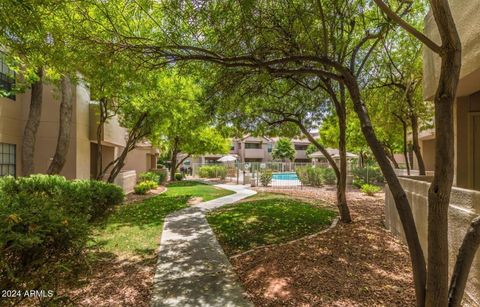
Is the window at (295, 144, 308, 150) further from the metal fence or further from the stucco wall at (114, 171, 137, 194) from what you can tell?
the stucco wall at (114, 171, 137, 194)

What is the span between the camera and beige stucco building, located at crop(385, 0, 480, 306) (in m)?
4.36

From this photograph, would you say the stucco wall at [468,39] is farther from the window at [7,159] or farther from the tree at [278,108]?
the window at [7,159]

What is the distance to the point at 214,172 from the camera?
35750 millimetres

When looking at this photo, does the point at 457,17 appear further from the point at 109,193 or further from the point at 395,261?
the point at 109,193

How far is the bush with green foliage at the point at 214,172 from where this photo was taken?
33.7m

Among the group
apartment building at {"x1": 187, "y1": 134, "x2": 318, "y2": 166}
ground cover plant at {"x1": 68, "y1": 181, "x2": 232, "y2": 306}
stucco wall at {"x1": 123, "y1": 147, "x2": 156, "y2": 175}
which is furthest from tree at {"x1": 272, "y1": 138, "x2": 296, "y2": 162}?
ground cover plant at {"x1": 68, "y1": 181, "x2": 232, "y2": 306}

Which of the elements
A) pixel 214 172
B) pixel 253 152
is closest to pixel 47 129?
pixel 214 172

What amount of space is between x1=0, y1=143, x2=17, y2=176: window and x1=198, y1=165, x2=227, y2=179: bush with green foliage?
74.7 feet

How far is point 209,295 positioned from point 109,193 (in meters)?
6.82

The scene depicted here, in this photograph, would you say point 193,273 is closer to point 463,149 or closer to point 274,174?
point 463,149

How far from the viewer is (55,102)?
13203 mm

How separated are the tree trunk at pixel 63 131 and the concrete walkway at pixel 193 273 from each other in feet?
17.8

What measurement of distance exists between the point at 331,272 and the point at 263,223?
4.30 meters

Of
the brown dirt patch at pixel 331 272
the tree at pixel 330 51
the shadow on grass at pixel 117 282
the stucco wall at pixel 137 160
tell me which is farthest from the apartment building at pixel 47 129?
the stucco wall at pixel 137 160
